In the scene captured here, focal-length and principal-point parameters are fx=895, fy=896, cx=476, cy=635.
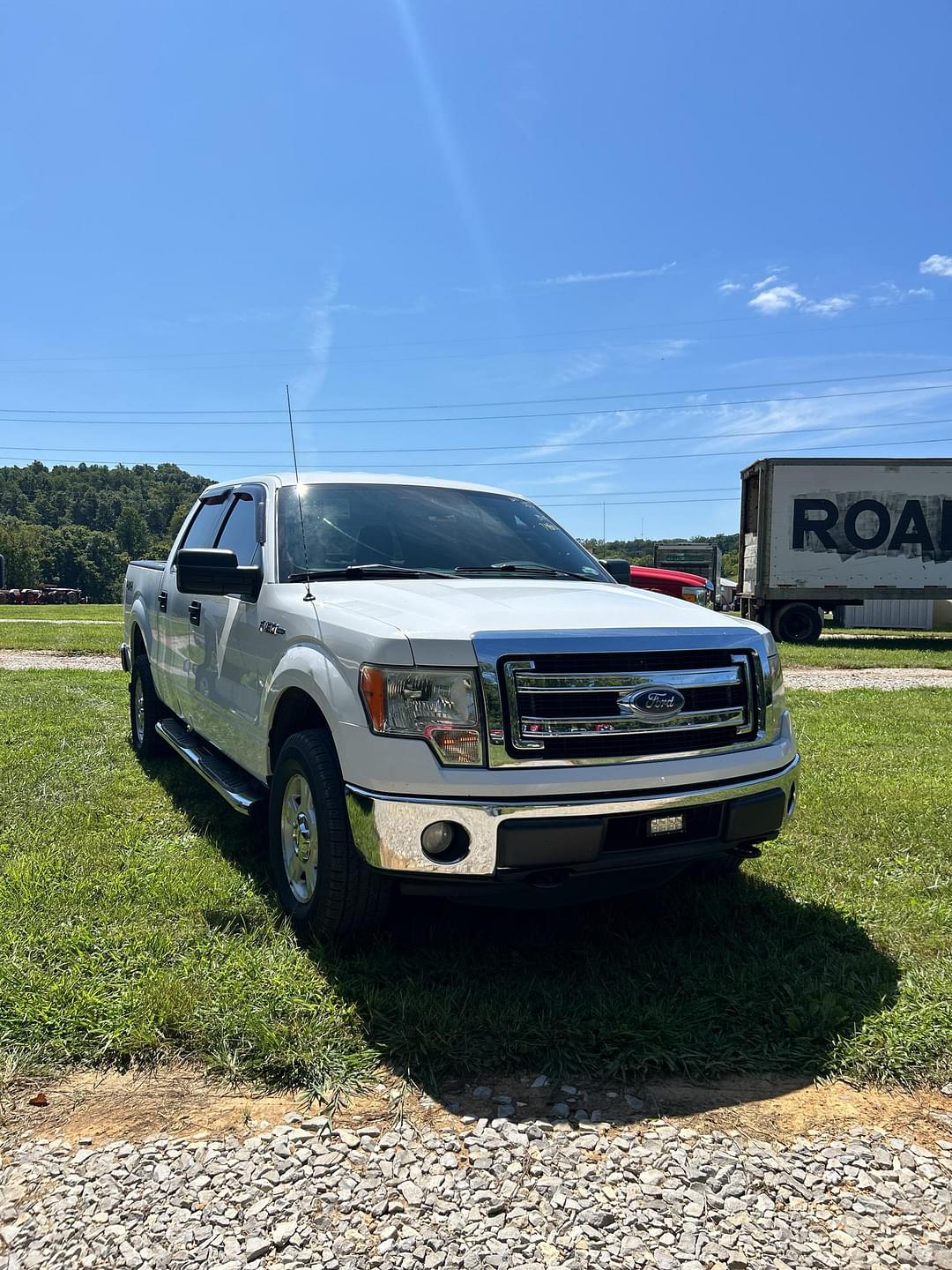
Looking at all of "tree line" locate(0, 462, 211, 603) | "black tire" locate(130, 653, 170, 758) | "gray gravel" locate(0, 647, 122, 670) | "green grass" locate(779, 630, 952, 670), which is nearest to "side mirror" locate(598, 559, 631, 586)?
"black tire" locate(130, 653, 170, 758)

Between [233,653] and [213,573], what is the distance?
561mm

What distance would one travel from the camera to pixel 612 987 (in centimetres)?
309

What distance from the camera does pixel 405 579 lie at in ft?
12.8

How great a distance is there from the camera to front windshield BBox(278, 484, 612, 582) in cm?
412

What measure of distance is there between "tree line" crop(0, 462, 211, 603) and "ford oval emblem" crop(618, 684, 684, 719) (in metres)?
100

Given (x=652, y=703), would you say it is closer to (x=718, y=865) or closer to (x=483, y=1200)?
(x=718, y=865)

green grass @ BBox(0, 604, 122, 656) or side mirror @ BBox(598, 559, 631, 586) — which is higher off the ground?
side mirror @ BBox(598, 559, 631, 586)

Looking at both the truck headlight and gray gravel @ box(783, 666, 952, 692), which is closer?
the truck headlight

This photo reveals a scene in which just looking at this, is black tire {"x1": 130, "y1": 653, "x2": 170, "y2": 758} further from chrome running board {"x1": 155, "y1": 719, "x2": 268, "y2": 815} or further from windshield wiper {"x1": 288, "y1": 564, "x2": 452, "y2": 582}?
windshield wiper {"x1": 288, "y1": 564, "x2": 452, "y2": 582}

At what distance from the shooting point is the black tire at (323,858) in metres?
3.12

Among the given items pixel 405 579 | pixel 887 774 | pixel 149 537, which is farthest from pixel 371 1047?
pixel 149 537

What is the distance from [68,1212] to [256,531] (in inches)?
119

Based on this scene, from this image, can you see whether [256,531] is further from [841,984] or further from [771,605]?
[771,605]

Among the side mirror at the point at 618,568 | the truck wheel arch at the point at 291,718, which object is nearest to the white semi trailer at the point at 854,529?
the side mirror at the point at 618,568
